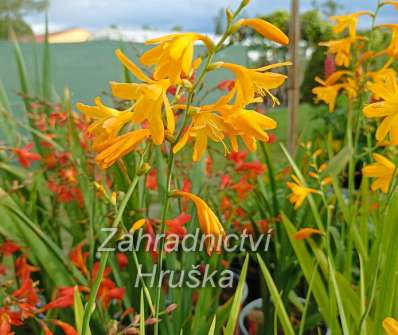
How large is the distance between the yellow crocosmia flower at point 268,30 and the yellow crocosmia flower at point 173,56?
0.08 metres

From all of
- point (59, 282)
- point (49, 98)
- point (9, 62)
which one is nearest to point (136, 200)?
point (59, 282)

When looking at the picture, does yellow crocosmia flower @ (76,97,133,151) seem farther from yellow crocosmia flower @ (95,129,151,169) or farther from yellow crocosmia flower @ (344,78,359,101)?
yellow crocosmia flower @ (344,78,359,101)

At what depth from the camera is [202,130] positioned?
0.74m

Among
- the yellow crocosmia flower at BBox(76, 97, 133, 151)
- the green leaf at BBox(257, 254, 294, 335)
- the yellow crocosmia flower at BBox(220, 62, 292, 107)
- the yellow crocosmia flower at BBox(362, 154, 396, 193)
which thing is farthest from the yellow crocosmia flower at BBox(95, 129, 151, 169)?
the yellow crocosmia flower at BBox(362, 154, 396, 193)

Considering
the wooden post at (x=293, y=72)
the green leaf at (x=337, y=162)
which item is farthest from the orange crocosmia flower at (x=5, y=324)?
the wooden post at (x=293, y=72)

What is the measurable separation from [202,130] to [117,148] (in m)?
0.14

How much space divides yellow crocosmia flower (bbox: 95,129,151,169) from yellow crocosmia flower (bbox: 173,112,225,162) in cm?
5

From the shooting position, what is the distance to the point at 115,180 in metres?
1.21

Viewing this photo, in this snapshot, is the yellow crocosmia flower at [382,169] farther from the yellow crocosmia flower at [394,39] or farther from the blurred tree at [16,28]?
the blurred tree at [16,28]

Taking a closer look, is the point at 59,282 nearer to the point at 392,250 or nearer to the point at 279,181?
the point at 392,250

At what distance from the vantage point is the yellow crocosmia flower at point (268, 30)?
2.09 feet

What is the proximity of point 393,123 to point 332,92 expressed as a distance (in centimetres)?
76

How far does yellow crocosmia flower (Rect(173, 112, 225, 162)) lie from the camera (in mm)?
676

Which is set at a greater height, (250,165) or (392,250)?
(392,250)
